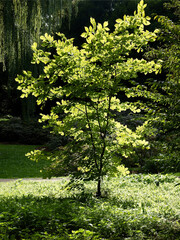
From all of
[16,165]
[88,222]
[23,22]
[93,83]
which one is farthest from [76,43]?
[88,222]

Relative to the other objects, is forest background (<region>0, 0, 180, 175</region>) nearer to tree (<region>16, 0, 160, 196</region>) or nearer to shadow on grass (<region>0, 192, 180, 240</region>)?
tree (<region>16, 0, 160, 196</region>)

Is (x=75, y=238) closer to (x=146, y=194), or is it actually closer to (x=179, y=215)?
(x=179, y=215)

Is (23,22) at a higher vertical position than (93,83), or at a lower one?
higher

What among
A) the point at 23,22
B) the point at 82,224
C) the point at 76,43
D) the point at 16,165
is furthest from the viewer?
the point at 76,43

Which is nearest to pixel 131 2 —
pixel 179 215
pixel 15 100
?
pixel 15 100

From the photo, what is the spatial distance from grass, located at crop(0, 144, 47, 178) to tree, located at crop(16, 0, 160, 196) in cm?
566

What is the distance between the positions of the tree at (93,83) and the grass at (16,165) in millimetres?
5656

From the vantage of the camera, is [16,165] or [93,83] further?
[16,165]

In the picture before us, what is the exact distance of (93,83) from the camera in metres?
5.12

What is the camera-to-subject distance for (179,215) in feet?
13.9

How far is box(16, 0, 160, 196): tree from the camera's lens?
4859 millimetres

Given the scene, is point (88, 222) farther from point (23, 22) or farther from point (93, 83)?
point (23, 22)

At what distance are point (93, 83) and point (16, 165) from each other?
831cm

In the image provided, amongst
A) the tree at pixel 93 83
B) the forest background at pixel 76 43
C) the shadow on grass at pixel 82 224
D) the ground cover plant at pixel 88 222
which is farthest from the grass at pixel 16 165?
the shadow on grass at pixel 82 224
